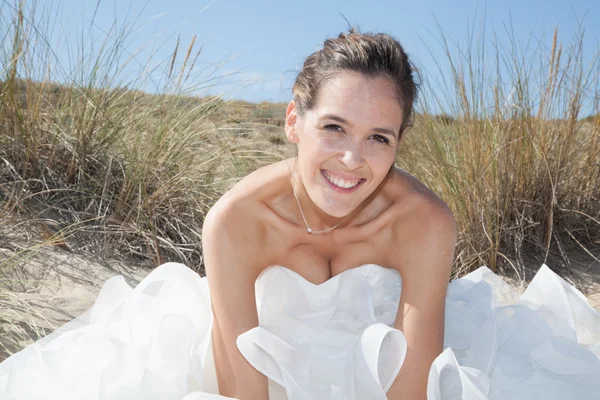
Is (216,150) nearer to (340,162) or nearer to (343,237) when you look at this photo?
(343,237)

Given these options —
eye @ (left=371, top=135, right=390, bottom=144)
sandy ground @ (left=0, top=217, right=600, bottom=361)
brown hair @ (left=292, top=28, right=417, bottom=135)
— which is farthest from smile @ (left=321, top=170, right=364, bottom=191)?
sandy ground @ (left=0, top=217, right=600, bottom=361)

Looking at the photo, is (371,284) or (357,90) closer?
(357,90)

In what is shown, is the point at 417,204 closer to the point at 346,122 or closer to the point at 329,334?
the point at 346,122

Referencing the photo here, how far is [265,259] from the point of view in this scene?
87.4 inches

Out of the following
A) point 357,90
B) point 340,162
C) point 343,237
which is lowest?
point 343,237

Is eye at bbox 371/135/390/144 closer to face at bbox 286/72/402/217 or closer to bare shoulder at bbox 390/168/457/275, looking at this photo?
face at bbox 286/72/402/217

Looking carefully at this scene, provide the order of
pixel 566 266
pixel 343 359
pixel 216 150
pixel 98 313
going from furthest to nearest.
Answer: pixel 216 150 < pixel 566 266 < pixel 98 313 < pixel 343 359

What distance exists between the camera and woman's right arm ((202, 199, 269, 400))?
6.23ft

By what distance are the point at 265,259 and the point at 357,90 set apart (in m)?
0.74

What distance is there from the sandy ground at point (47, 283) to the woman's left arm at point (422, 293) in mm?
1590

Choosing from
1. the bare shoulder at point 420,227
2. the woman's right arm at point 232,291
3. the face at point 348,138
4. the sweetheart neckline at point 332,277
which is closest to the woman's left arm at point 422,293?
the bare shoulder at point 420,227

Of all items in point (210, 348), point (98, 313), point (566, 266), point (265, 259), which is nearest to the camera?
point (210, 348)

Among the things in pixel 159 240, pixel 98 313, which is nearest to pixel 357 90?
pixel 98 313

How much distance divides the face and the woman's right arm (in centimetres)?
32
